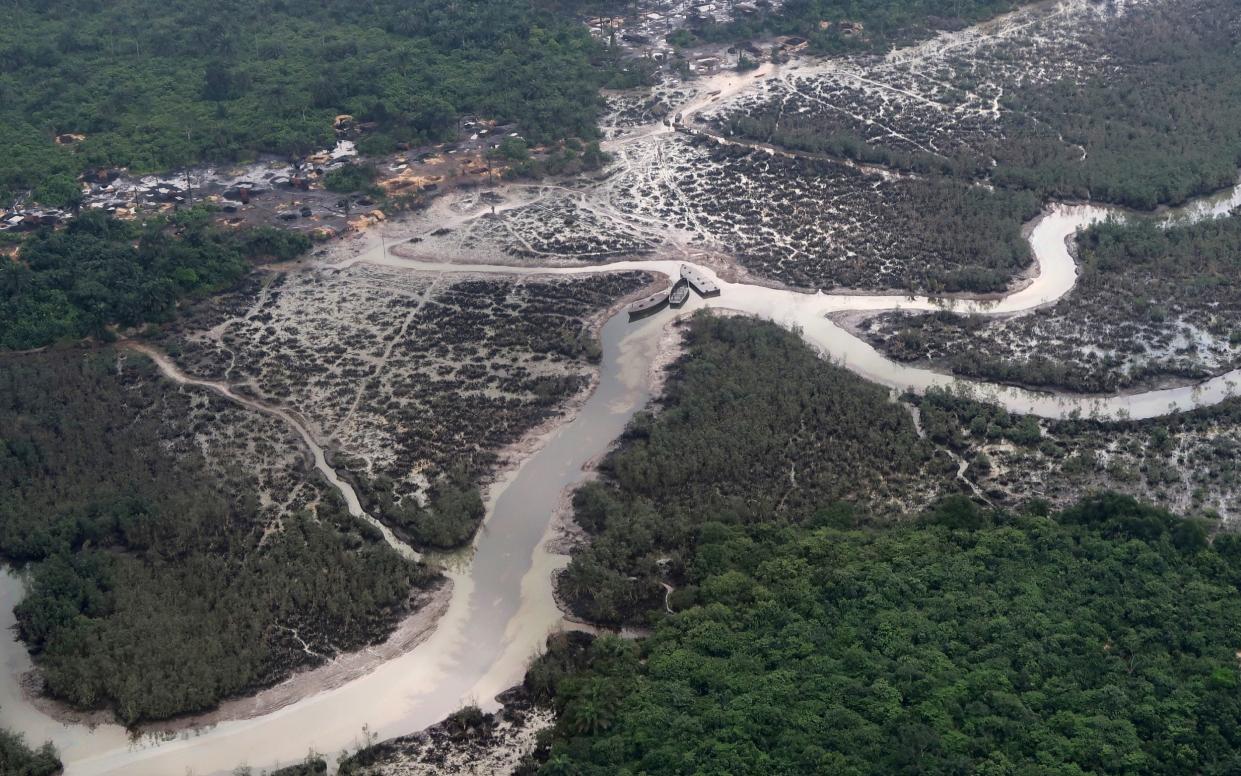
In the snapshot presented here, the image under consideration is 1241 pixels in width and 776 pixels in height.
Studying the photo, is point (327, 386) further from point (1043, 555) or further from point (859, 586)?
point (1043, 555)

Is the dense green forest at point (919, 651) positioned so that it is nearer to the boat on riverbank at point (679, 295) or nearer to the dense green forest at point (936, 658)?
the dense green forest at point (936, 658)

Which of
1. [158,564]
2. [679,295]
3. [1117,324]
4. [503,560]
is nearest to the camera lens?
[158,564]

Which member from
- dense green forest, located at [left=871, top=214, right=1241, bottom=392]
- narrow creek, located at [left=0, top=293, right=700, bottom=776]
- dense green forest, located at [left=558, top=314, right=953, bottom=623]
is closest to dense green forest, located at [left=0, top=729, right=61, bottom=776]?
narrow creek, located at [left=0, top=293, right=700, bottom=776]

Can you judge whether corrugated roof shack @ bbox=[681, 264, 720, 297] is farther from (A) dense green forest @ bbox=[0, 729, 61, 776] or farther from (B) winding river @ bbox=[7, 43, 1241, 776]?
(A) dense green forest @ bbox=[0, 729, 61, 776]

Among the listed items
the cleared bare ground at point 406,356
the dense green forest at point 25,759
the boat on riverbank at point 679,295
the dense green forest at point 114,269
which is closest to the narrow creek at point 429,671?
the dense green forest at point 25,759

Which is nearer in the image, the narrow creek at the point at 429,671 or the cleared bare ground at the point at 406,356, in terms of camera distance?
the narrow creek at the point at 429,671

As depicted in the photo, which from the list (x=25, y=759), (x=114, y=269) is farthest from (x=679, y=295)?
(x=25, y=759)

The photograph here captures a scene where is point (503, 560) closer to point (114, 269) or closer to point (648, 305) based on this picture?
point (648, 305)
